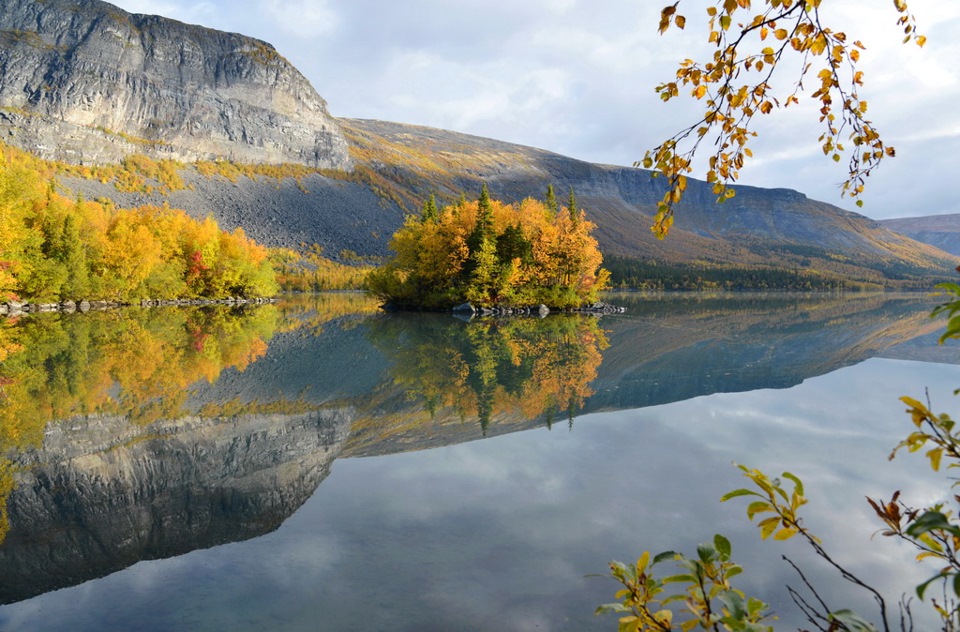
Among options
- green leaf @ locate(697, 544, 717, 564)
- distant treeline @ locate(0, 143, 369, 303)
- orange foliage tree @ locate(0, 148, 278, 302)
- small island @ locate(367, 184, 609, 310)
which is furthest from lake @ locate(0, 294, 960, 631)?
small island @ locate(367, 184, 609, 310)

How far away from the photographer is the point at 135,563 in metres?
5.86

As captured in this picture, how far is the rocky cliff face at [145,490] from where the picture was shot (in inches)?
238

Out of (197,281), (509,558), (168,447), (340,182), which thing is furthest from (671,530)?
(340,182)

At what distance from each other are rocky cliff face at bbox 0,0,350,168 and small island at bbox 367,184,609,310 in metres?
117

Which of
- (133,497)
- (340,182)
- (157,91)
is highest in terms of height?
(157,91)

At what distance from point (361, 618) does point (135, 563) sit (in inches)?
108

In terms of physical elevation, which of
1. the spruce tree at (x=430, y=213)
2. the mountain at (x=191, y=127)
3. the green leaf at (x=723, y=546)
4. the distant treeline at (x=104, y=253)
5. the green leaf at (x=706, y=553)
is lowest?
the green leaf at (x=706, y=553)

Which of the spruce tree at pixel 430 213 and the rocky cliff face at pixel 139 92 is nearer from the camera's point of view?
the spruce tree at pixel 430 213

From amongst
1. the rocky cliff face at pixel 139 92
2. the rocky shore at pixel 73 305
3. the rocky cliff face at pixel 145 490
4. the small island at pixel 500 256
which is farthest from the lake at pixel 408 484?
the rocky cliff face at pixel 139 92

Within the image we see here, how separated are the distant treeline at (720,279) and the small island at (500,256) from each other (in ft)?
250

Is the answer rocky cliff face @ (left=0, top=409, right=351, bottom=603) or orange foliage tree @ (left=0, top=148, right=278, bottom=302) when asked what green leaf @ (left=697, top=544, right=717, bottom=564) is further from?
orange foliage tree @ (left=0, top=148, right=278, bottom=302)

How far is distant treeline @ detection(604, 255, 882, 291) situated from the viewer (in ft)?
429

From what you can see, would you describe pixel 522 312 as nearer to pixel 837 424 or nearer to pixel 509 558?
pixel 837 424

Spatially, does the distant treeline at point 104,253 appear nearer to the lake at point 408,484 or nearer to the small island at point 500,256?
the small island at point 500,256
